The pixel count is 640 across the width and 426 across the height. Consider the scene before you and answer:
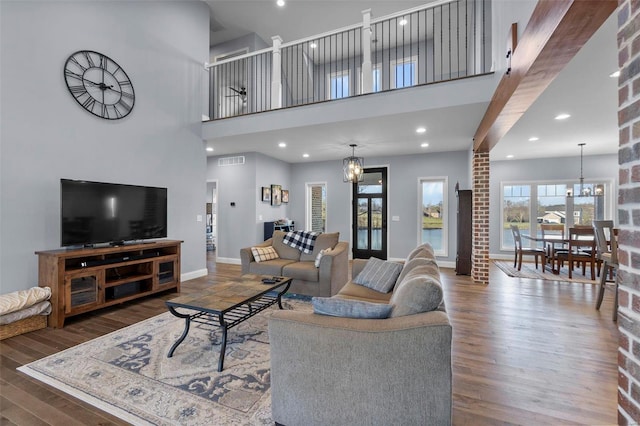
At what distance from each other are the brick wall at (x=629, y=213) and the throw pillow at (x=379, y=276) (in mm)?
2051

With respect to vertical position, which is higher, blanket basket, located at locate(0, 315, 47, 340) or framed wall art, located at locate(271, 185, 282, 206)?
framed wall art, located at locate(271, 185, 282, 206)

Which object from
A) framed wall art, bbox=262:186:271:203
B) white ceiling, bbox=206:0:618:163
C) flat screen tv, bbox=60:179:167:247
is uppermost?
white ceiling, bbox=206:0:618:163

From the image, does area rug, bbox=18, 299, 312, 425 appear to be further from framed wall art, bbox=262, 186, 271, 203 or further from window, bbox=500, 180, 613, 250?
window, bbox=500, 180, 613, 250

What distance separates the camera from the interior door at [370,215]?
24.5 ft

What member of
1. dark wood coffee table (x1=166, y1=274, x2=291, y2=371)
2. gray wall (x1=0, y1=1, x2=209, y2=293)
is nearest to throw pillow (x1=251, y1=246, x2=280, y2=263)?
dark wood coffee table (x1=166, y1=274, x2=291, y2=371)

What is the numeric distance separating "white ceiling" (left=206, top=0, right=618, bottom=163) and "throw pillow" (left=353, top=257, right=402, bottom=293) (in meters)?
2.23

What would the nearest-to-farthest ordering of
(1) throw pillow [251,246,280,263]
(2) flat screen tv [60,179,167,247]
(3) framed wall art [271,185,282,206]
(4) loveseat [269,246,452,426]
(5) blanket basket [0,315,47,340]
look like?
(4) loveseat [269,246,452,426] → (5) blanket basket [0,315,47,340] → (2) flat screen tv [60,179,167,247] → (1) throw pillow [251,246,280,263] → (3) framed wall art [271,185,282,206]

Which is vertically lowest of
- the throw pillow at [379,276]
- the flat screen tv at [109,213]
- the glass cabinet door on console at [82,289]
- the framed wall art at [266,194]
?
the glass cabinet door on console at [82,289]

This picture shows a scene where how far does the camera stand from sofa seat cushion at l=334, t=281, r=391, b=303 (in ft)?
9.25

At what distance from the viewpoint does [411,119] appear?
428 centimetres

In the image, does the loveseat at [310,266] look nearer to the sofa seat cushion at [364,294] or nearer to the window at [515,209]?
the sofa seat cushion at [364,294]

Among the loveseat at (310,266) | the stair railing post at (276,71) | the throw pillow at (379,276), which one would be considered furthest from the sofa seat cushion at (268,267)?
the stair railing post at (276,71)

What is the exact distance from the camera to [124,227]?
153 inches

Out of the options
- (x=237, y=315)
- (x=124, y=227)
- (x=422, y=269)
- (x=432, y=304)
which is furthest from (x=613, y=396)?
(x=124, y=227)
